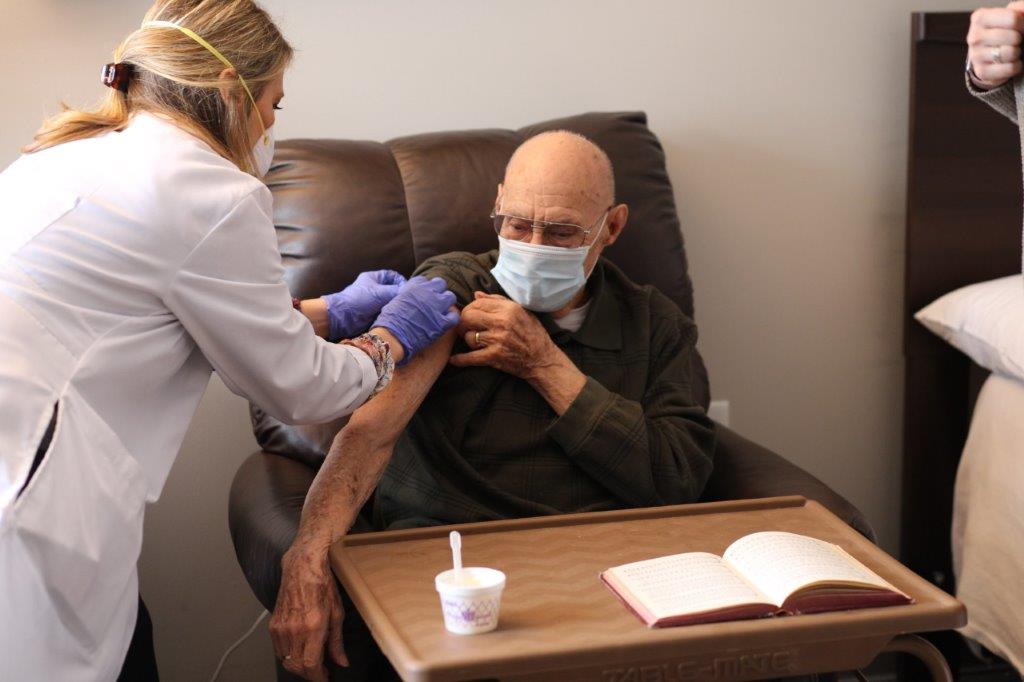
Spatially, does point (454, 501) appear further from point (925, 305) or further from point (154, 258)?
point (925, 305)

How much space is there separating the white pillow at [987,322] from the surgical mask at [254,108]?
1515mm

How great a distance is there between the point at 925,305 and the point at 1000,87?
935 millimetres

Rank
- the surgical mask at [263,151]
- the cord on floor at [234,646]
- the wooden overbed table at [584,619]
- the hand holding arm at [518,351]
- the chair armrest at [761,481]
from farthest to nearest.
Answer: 1. the cord on floor at [234,646]
2. the hand holding arm at [518,351]
3. the chair armrest at [761,481]
4. the surgical mask at [263,151]
5. the wooden overbed table at [584,619]

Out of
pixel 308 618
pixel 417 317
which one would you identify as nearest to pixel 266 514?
pixel 308 618

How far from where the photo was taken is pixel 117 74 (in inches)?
59.8

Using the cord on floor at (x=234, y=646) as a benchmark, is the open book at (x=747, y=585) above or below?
above

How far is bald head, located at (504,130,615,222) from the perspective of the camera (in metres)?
1.97

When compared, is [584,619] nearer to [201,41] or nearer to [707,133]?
[201,41]

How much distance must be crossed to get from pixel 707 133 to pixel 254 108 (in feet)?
4.34

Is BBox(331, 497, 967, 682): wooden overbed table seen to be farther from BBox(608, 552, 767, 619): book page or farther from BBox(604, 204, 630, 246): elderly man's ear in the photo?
BBox(604, 204, 630, 246): elderly man's ear

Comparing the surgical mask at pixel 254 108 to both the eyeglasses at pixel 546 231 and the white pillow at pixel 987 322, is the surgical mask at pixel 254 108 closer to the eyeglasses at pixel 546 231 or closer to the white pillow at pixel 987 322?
the eyeglasses at pixel 546 231

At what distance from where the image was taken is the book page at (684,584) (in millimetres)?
1321

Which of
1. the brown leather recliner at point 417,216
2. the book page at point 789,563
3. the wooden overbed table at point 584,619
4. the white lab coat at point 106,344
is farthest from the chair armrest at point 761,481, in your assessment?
the white lab coat at point 106,344

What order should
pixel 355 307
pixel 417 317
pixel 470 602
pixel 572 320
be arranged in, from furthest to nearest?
pixel 572 320, pixel 355 307, pixel 417 317, pixel 470 602
